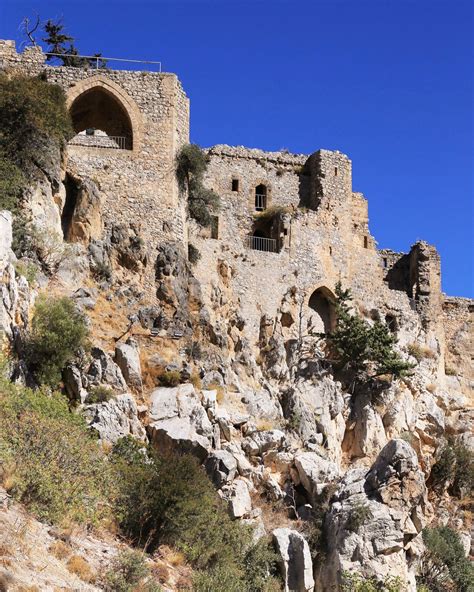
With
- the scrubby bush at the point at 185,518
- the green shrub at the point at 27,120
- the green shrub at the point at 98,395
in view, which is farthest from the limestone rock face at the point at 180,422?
the green shrub at the point at 27,120

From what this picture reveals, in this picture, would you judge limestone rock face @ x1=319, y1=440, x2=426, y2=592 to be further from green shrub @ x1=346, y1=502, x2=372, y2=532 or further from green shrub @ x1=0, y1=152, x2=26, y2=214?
green shrub @ x1=0, y1=152, x2=26, y2=214

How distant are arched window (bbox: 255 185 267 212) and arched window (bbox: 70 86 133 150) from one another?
723cm

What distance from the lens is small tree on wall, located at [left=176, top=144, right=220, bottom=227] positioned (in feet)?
95.2

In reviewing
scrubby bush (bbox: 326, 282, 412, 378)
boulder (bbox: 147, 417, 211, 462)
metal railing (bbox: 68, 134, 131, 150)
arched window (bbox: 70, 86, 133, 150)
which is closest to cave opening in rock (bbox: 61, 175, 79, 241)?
metal railing (bbox: 68, 134, 131, 150)

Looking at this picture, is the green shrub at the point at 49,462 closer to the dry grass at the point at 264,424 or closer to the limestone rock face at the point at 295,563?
the limestone rock face at the point at 295,563

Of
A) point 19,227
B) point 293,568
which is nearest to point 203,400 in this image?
point 293,568

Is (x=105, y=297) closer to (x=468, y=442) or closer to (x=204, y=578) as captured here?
(x=204, y=578)

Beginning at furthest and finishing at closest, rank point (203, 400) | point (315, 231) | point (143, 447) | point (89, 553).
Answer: point (315, 231), point (203, 400), point (143, 447), point (89, 553)

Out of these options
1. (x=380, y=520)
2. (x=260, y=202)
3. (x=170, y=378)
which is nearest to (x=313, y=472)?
(x=380, y=520)

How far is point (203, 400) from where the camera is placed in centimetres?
2497

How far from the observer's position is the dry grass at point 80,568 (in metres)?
Result: 14.5

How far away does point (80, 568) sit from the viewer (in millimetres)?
14648

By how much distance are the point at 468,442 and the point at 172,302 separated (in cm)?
1432

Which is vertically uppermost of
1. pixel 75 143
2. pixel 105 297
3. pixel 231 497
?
pixel 75 143
